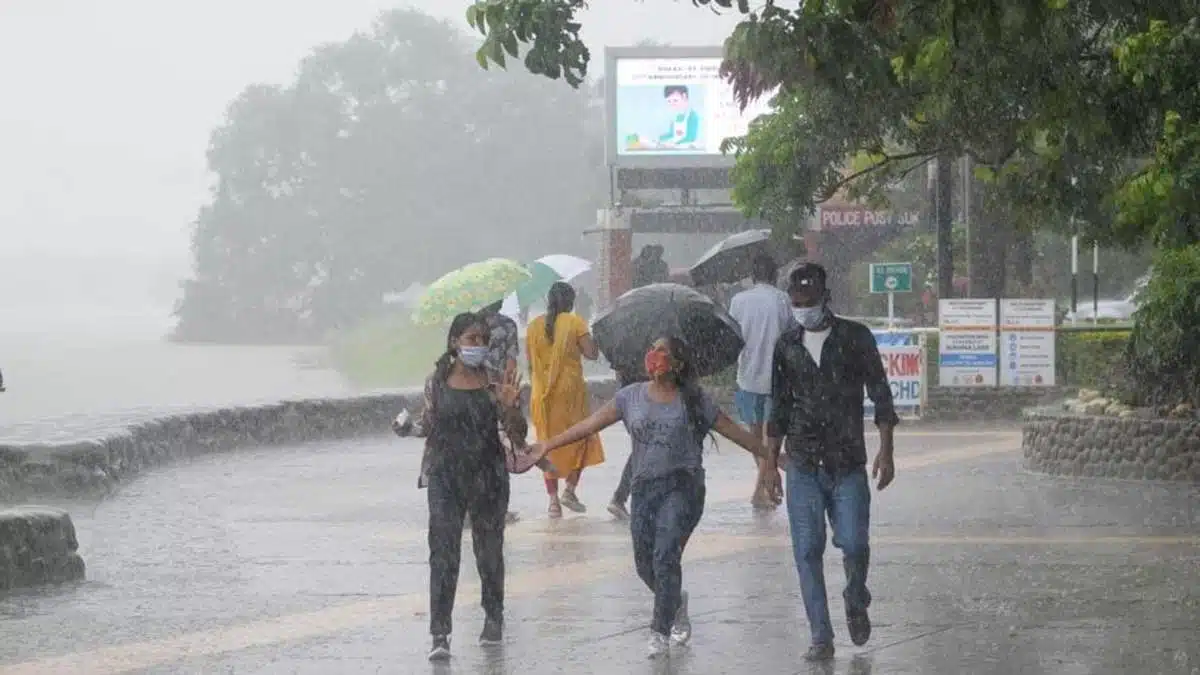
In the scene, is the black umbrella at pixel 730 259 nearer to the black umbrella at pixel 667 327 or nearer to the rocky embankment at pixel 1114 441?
the rocky embankment at pixel 1114 441

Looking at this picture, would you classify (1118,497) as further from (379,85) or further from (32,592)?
(379,85)

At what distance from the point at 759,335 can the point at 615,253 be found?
30.4 meters

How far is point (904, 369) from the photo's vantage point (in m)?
25.7

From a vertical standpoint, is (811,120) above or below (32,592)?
above

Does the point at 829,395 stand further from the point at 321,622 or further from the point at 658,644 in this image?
the point at 321,622

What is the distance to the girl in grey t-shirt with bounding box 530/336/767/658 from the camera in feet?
32.2

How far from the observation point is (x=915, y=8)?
1183 centimetres

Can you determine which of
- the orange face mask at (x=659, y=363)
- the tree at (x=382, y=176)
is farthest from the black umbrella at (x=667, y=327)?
the tree at (x=382, y=176)

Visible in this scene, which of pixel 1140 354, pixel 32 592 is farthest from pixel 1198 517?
pixel 32 592

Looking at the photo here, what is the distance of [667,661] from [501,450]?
3.85ft

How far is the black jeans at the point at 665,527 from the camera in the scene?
9.81 metres

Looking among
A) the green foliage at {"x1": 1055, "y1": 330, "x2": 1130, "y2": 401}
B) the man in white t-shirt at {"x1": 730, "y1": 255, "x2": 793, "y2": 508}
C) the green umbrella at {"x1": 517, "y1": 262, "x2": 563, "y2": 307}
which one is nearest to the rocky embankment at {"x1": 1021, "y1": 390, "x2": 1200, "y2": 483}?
the man in white t-shirt at {"x1": 730, "y1": 255, "x2": 793, "y2": 508}

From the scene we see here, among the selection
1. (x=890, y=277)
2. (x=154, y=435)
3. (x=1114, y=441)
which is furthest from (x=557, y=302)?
(x=890, y=277)

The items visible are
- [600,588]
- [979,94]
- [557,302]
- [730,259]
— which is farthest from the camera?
[730,259]
